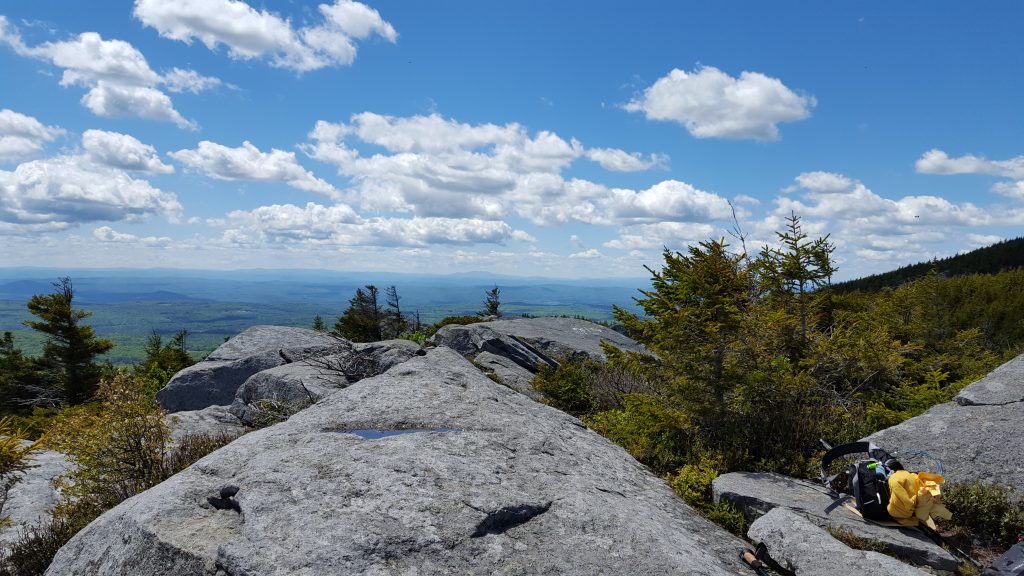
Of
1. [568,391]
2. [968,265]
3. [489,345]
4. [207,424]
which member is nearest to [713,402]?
[568,391]

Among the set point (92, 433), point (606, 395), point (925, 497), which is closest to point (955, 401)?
point (925, 497)

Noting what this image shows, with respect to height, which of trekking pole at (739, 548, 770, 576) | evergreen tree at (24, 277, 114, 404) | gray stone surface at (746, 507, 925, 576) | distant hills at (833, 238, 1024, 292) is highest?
distant hills at (833, 238, 1024, 292)

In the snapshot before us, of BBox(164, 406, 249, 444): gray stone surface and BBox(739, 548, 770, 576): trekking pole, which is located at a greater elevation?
BBox(739, 548, 770, 576): trekking pole

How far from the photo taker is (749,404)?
892 centimetres

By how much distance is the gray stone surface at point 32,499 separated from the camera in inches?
328

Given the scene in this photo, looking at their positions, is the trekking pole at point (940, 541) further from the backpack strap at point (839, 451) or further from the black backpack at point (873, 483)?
the backpack strap at point (839, 451)

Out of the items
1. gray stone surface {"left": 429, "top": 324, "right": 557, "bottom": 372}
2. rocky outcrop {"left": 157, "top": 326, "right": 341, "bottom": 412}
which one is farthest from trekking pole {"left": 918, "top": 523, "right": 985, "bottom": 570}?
rocky outcrop {"left": 157, "top": 326, "right": 341, "bottom": 412}

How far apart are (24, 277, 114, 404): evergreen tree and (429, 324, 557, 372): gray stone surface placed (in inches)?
883

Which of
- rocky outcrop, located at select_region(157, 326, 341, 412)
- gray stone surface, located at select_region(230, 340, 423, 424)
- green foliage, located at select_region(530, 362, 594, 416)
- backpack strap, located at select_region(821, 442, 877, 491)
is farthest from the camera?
rocky outcrop, located at select_region(157, 326, 341, 412)

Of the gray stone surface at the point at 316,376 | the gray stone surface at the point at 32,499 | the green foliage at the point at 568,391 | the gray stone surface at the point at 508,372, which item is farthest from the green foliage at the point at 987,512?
the gray stone surface at the point at 32,499

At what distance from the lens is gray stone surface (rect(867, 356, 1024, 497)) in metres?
6.97

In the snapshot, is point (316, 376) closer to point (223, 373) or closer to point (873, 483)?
point (223, 373)

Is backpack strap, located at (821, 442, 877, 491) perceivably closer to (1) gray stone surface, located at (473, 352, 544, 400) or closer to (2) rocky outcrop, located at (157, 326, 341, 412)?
(1) gray stone surface, located at (473, 352, 544, 400)

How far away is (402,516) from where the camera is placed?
4547mm
